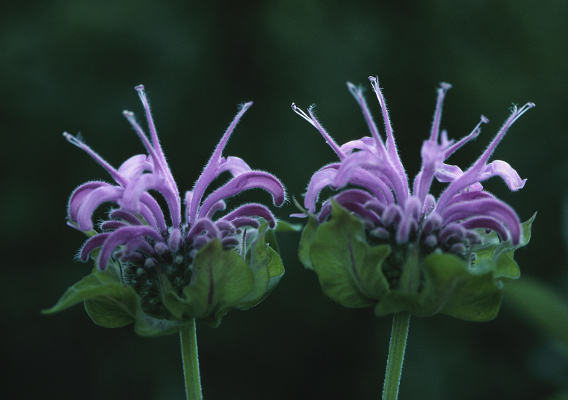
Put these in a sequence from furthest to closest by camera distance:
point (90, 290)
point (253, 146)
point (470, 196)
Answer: point (253, 146) < point (470, 196) < point (90, 290)

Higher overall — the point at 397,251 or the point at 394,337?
the point at 397,251

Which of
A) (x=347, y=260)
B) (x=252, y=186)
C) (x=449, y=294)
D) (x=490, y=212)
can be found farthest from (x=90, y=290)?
(x=490, y=212)

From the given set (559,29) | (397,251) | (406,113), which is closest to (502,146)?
(406,113)

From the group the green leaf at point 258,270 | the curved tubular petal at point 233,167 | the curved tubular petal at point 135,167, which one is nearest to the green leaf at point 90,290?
the curved tubular petal at point 135,167

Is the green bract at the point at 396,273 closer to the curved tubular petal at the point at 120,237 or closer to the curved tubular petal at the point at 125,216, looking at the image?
the curved tubular petal at the point at 120,237

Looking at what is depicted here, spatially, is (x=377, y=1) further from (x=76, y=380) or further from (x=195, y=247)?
(x=195, y=247)

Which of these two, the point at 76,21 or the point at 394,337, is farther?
the point at 76,21

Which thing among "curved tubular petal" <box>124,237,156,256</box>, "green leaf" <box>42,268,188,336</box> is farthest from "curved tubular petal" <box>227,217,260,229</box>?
"green leaf" <box>42,268,188,336</box>

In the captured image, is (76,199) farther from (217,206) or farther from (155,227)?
(217,206)
